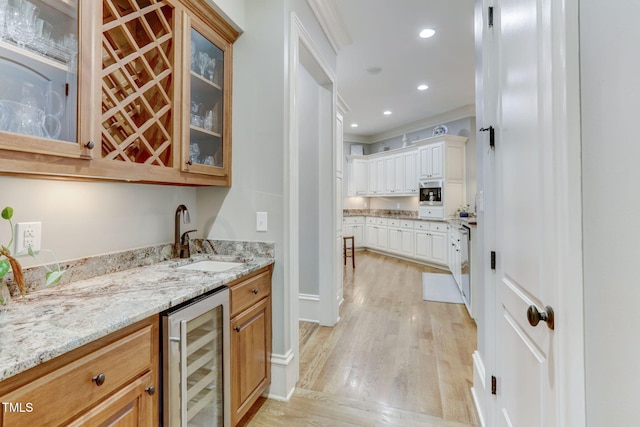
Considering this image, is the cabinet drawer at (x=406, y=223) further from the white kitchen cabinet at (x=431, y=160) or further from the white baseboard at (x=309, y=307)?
the white baseboard at (x=309, y=307)

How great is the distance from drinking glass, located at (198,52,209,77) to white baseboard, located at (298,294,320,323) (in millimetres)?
2325

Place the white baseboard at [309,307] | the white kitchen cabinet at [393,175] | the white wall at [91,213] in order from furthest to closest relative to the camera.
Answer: the white kitchen cabinet at [393,175] → the white baseboard at [309,307] → the white wall at [91,213]

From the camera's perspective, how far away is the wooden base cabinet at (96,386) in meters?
0.69

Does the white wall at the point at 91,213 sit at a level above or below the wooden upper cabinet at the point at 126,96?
below

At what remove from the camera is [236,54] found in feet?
6.69

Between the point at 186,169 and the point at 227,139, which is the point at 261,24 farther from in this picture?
the point at 186,169

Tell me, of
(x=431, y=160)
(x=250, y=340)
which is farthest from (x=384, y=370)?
(x=431, y=160)

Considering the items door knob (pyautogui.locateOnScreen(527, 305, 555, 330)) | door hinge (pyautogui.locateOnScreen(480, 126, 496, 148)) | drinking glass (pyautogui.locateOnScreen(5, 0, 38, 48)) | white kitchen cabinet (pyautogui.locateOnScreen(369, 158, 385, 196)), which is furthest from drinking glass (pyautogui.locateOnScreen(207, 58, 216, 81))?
white kitchen cabinet (pyautogui.locateOnScreen(369, 158, 385, 196))

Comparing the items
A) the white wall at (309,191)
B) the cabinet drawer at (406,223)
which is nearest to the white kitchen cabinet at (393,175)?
the cabinet drawer at (406,223)

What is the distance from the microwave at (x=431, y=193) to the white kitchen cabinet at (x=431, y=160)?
138 mm

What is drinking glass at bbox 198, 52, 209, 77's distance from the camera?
5.98 feet

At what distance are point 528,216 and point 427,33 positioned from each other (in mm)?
3050

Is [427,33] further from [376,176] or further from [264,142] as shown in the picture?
[376,176]

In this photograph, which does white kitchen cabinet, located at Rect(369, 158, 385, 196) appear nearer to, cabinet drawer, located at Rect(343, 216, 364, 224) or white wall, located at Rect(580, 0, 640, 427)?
cabinet drawer, located at Rect(343, 216, 364, 224)
